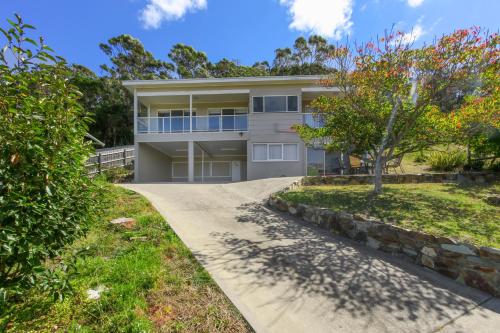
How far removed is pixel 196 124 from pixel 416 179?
38.7ft

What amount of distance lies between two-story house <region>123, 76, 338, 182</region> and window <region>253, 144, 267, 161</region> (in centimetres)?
6

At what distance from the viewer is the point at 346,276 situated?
420 centimetres

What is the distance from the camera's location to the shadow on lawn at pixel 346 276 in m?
3.43

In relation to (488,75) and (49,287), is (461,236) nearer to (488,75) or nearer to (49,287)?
(488,75)

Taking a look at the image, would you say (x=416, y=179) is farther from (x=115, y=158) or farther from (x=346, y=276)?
(x=115, y=158)

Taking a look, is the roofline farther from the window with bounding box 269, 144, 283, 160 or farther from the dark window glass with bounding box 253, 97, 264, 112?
the window with bounding box 269, 144, 283, 160

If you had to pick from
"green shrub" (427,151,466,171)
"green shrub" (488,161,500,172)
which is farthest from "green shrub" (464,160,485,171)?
"green shrub" (427,151,466,171)

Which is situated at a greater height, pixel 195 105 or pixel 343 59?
pixel 195 105

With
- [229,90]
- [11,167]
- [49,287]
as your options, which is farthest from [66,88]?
[229,90]

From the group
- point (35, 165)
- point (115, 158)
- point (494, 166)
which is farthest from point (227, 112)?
point (35, 165)

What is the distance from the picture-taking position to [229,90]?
16.7 metres

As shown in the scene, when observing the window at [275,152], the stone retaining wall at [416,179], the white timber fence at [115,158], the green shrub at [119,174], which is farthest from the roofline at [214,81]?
the stone retaining wall at [416,179]

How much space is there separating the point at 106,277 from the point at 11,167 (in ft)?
7.35

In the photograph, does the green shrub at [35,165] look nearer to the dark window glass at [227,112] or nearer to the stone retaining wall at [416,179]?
the stone retaining wall at [416,179]
